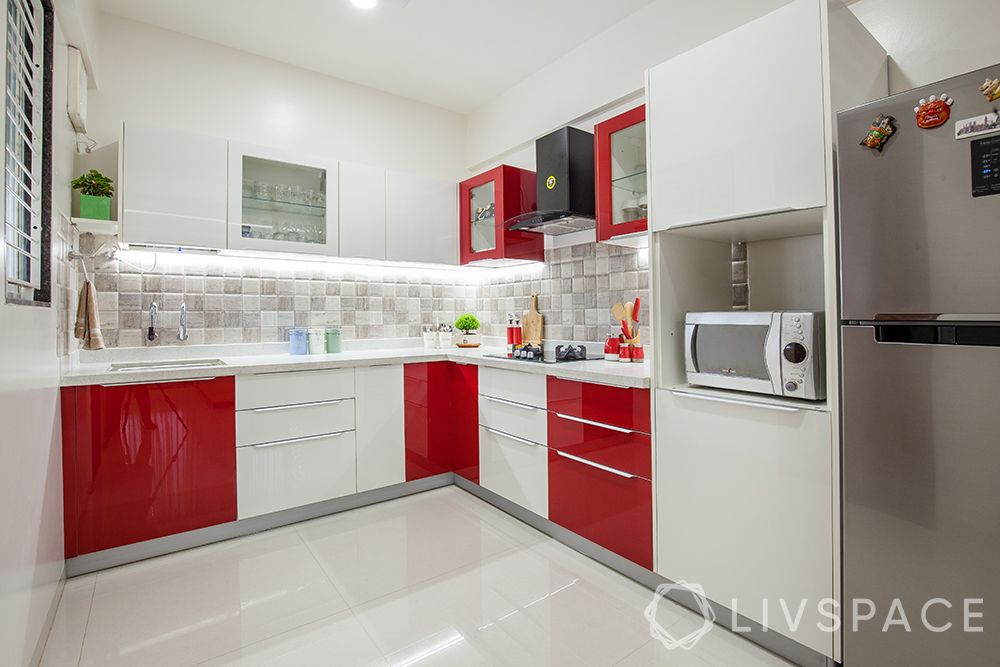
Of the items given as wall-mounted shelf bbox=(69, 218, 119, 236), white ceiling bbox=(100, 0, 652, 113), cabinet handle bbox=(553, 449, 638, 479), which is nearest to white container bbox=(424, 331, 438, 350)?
cabinet handle bbox=(553, 449, 638, 479)

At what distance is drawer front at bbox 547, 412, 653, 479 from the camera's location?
1947mm

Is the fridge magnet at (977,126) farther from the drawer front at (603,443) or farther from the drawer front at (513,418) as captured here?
the drawer front at (513,418)

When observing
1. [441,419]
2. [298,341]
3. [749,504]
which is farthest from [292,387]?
[749,504]

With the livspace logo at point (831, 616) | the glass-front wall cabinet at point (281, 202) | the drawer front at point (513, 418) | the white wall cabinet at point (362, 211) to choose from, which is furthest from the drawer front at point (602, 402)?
the glass-front wall cabinet at point (281, 202)

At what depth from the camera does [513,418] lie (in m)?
2.63

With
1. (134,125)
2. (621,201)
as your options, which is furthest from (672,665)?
(134,125)

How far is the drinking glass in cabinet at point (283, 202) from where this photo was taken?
110 inches

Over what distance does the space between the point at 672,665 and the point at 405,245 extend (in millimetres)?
2730

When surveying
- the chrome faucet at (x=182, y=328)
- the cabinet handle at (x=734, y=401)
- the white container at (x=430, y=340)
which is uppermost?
the chrome faucet at (x=182, y=328)

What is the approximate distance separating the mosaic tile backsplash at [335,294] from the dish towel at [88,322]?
272mm

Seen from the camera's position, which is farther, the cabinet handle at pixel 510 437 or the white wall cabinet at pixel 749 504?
the cabinet handle at pixel 510 437

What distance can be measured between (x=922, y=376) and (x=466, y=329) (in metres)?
2.83

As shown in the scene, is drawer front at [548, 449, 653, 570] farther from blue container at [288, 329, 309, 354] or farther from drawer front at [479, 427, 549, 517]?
blue container at [288, 329, 309, 354]

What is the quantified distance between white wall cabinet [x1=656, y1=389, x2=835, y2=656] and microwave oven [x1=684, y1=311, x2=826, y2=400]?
9 centimetres
